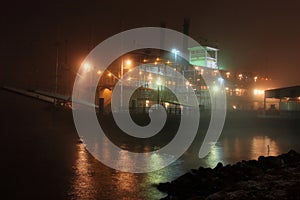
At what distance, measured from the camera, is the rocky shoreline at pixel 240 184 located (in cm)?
918

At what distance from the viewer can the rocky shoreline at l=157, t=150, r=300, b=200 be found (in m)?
9.18

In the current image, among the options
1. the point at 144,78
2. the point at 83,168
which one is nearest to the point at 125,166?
the point at 83,168

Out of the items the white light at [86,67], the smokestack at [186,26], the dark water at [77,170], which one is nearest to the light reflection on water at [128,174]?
the dark water at [77,170]

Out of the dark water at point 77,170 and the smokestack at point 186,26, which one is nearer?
the dark water at point 77,170

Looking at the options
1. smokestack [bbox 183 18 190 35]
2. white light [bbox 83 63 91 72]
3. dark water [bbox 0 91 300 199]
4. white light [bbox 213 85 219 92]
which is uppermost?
smokestack [bbox 183 18 190 35]

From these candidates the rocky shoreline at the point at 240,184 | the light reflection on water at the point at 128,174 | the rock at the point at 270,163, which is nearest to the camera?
the rocky shoreline at the point at 240,184

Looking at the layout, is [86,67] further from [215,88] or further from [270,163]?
[270,163]

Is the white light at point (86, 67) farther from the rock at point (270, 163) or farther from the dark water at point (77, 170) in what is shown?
the rock at point (270, 163)

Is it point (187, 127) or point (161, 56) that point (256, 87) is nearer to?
point (161, 56)

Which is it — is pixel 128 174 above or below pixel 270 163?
below

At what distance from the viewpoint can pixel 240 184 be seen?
10680mm

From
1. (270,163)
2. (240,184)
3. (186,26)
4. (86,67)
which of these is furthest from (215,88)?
(240,184)

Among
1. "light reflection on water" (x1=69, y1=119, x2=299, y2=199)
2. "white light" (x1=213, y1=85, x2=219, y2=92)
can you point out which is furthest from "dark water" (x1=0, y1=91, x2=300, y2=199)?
"white light" (x1=213, y1=85, x2=219, y2=92)

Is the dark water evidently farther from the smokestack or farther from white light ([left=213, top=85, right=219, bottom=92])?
the smokestack
